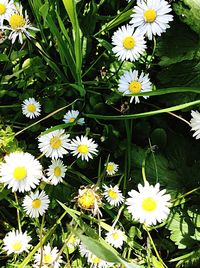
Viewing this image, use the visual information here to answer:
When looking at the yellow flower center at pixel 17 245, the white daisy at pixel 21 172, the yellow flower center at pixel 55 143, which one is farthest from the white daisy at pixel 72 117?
the yellow flower center at pixel 17 245

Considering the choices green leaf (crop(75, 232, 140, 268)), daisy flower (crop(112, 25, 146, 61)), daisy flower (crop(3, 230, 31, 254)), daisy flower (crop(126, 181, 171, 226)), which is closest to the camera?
green leaf (crop(75, 232, 140, 268))

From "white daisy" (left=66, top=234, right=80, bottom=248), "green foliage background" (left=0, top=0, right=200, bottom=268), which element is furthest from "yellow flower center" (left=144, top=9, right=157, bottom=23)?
"white daisy" (left=66, top=234, right=80, bottom=248)

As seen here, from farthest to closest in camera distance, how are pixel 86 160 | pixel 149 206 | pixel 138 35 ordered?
pixel 86 160, pixel 138 35, pixel 149 206

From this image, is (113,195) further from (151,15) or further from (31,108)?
(151,15)

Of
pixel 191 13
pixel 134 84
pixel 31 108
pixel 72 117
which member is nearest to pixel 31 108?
pixel 31 108

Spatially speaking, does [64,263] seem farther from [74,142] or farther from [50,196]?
[74,142]

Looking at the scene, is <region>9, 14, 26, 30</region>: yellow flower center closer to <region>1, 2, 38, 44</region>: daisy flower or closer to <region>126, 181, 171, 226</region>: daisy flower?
<region>1, 2, 38, 44</region>: daisy flower
